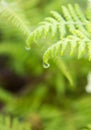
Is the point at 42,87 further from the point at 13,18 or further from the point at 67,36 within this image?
the point at 67,36

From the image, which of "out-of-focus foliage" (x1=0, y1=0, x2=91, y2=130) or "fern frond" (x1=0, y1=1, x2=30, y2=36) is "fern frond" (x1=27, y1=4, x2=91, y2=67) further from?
"out-of-focus foliage" (x1=0, y1=0, x2=91, y2=130)

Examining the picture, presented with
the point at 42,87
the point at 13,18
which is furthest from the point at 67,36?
the point at 42,87

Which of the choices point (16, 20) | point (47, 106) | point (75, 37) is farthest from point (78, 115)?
point (75, 37)

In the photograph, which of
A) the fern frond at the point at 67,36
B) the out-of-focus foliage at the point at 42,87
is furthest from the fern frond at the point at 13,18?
the out-of-focus foliage at the point at 42,87

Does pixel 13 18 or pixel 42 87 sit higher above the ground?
pixel 42 87

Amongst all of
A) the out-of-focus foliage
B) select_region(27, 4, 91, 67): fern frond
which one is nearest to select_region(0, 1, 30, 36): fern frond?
select_region(27, 4, 91, 67): fern frond

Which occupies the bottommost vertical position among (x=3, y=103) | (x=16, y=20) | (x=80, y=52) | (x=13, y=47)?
(x=80, y=52)

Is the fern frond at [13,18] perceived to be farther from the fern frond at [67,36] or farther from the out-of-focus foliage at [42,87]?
the out-of-focus foliage at [42,87]

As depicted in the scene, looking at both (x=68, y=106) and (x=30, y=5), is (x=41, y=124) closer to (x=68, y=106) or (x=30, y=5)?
(x=68, y=106)
